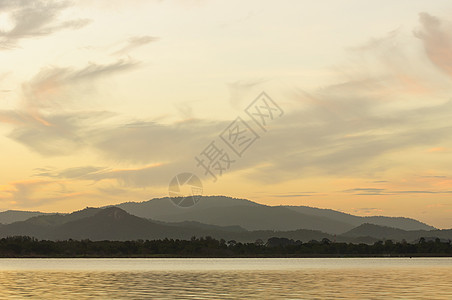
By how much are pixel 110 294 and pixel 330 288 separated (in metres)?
28.3

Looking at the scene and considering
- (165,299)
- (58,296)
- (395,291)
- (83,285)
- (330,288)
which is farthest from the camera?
(83,285)

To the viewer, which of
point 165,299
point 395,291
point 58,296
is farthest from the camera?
point 395,291

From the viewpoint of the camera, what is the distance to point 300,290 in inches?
3322

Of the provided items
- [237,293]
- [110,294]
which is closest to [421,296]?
[237,293]

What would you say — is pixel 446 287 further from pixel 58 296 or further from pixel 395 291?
pixel 58 296

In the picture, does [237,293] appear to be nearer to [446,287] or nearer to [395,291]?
[395,291]

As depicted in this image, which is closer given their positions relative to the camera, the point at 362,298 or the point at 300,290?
the point at 362,298

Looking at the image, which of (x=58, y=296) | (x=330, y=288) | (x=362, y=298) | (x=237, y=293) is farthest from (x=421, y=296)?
(x=58, y=296)

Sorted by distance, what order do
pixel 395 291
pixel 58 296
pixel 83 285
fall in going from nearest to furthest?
pixel 58 296
pixel 395 291
pixel 83 285

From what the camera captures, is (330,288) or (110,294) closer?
(110,294)

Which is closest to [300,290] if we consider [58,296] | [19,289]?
[58,296]

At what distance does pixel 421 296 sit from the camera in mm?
75375

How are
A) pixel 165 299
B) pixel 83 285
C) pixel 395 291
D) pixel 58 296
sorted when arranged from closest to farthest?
pixel 165 299
pixel 58 296
pixel 395 291
pixel 83 285

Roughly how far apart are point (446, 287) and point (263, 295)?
27189mm
